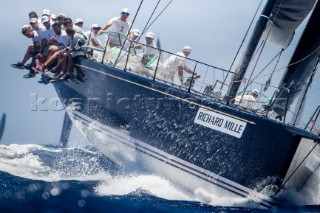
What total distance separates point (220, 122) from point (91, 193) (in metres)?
2.43

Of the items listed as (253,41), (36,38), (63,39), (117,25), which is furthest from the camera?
(36,38)

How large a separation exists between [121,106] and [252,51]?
2.80m

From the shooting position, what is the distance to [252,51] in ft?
26.3

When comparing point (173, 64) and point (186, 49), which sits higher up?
point (186, 49)

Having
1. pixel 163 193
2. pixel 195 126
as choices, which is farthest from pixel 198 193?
pixel 195 126

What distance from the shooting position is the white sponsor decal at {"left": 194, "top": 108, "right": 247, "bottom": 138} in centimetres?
689

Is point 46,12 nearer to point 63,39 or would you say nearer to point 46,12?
point 46,12

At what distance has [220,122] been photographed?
704 cm

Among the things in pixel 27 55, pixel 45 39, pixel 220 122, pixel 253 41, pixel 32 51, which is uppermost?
pixel 253 41

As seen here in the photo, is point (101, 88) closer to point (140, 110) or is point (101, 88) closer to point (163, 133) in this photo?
point (140, 110)

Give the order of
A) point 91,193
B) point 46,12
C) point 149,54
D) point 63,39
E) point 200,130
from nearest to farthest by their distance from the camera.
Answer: point 91,193, point 200,130, point 149,54, point 63,39, point 46,12

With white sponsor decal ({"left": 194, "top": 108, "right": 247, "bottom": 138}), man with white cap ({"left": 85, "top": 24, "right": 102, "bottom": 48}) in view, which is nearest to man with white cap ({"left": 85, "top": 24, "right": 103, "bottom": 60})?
man with white cap ({"left": 85, "top": 24, "right": 102, "bottom": 48})

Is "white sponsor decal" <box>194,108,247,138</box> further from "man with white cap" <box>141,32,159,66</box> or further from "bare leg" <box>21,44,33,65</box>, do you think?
"bare leg" <box>21,44,33,65</box>

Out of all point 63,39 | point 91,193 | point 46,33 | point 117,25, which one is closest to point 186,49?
A: point 117,25
